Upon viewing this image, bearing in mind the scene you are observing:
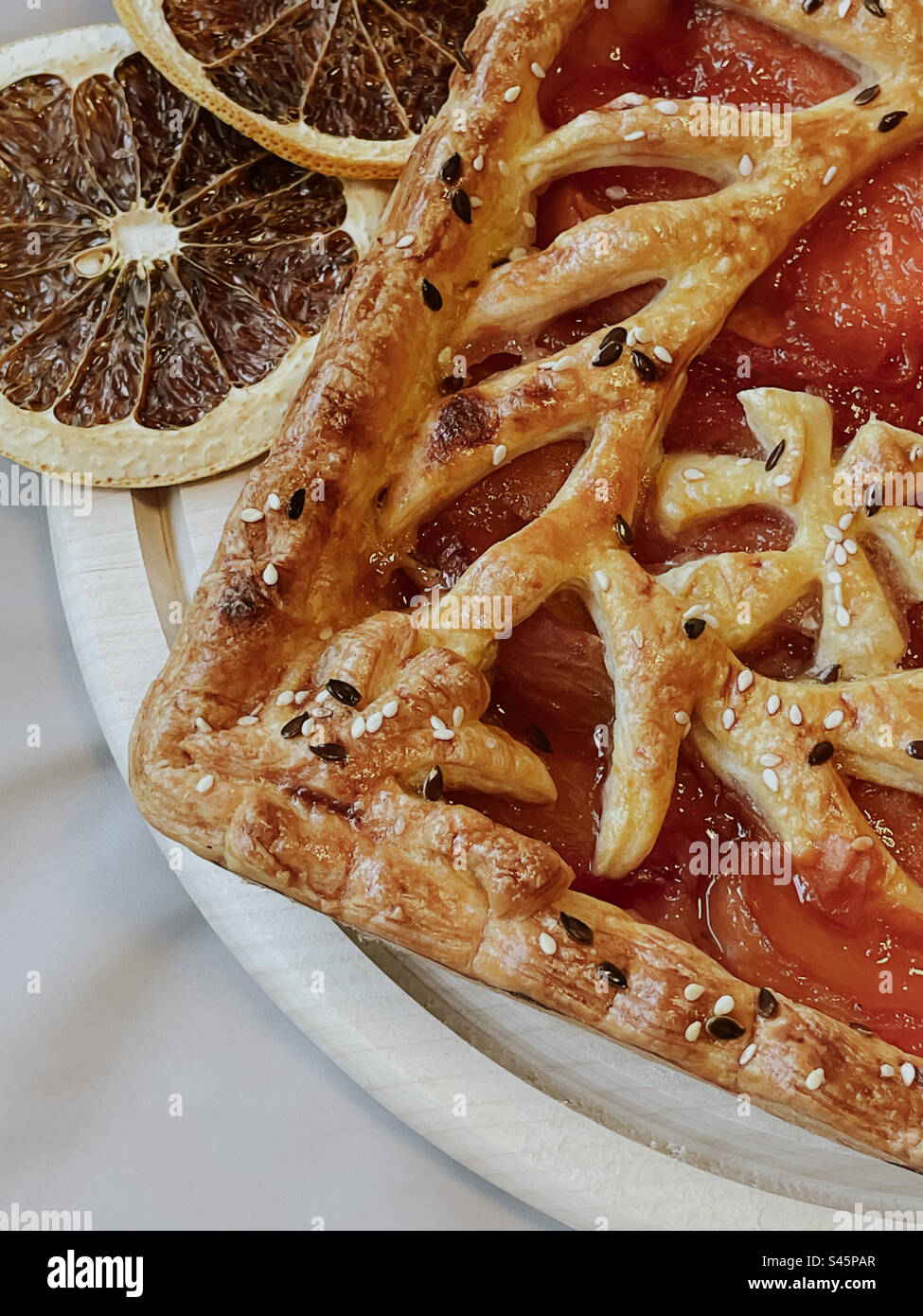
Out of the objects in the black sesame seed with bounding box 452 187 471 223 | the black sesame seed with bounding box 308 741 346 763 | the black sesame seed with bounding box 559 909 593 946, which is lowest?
the black sesame seed with bounding box 559 909 593 946

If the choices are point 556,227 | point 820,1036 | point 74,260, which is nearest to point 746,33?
point 556,227

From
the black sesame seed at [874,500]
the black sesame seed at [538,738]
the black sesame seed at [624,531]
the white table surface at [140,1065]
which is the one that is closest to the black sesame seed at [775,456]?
the black sesame seed at [874,500]

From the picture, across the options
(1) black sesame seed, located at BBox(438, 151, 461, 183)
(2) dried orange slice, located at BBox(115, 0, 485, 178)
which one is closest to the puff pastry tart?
(1) black sesame seed, located at BBox(438, 151, 461, 183)

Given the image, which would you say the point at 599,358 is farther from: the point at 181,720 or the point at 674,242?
the point at 181,720

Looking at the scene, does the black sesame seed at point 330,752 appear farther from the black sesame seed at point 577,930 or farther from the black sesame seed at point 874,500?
the black sesame seed at point 874,500

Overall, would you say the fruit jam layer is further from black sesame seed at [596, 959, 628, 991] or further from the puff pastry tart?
black sesame seed at [596, 959, 628, 991]
